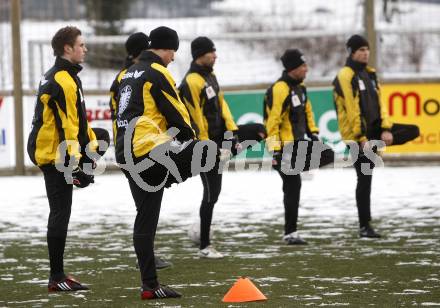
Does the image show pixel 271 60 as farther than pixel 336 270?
Yes

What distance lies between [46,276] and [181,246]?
6.71 feet

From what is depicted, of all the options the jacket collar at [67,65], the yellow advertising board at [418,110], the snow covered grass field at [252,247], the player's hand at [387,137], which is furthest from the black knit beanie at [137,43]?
the yellow advertising board at [418,110]

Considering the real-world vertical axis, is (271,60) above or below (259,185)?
above

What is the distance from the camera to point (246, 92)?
18922mm

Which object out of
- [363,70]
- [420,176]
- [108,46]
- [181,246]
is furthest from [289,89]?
[108,46]

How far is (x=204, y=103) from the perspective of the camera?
424 inches

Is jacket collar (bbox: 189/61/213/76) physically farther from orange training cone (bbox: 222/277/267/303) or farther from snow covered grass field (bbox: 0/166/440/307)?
orange training cone (bbox: 222/277/267/303)

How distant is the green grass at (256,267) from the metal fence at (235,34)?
22.4 ft

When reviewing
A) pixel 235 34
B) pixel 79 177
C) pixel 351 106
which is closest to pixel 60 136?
pixel 79 177

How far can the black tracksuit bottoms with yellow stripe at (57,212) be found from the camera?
29.0 feet

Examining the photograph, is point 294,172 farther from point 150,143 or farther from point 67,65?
point 150,143

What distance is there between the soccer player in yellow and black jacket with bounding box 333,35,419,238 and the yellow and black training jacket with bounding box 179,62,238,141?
1.53 metres

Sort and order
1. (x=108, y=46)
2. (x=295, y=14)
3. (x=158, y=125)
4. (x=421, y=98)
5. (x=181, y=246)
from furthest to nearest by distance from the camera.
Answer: (x=295, y=14) → (x=108, y=46) → (x=421, y=98) → (x=181, y=246) → (x=158, y=125)

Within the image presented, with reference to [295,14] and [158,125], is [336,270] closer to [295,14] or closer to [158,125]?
[158,125]
